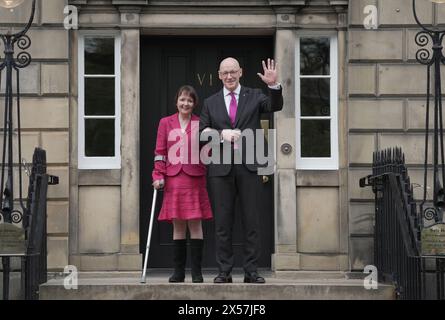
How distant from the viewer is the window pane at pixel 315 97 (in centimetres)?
1400

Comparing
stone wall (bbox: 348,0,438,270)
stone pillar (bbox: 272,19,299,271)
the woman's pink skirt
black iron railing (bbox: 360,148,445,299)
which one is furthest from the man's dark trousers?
stone wall (bbox: 348,0,438,270)

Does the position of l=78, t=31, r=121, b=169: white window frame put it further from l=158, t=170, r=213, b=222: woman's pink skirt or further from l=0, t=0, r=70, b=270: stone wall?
l=158, t=170, r=213, b=222: woman's pink skirt

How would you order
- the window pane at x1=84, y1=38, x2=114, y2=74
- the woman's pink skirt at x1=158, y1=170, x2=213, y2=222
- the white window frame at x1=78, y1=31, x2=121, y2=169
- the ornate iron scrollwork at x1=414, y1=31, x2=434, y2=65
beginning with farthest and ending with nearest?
the window pane at x1=84, y1=38, x2=114, y2=74 < the white window frame at x1=78, y1=31, x2=121, y2=169 < the ornate iron scrollwork at x1=414, y1=31, x2=434, y2=65 < the woman's pink skirt at x1=158, y1=170, x2=213, y2=222

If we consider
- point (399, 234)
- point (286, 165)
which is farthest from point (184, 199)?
point (286, 165)

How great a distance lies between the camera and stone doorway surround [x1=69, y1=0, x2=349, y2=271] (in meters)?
13.6

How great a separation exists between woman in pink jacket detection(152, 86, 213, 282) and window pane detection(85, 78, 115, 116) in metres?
2.27

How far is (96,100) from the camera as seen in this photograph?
1391 cm

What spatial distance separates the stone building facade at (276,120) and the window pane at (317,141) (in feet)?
0.44

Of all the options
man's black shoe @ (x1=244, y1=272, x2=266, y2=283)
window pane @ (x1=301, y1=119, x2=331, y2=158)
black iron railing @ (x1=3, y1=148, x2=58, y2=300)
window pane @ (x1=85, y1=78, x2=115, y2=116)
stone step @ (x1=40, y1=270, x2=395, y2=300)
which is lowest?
stone step @ (x1=40, y1=270, x2=395, y2=300)

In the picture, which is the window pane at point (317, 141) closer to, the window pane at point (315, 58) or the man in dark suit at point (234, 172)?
the window pane at point (315, 58)

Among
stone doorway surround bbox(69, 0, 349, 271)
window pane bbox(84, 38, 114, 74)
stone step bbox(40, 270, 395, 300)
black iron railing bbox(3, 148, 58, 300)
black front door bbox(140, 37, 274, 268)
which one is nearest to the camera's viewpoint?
stone step bbox(40, 270, 395, 300)

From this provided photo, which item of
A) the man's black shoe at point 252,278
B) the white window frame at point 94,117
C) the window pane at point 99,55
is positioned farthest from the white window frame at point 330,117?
the man's black shoe at point 252,278

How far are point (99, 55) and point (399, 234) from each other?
4.39 metres

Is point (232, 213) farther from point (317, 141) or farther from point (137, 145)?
point (317, 141)
